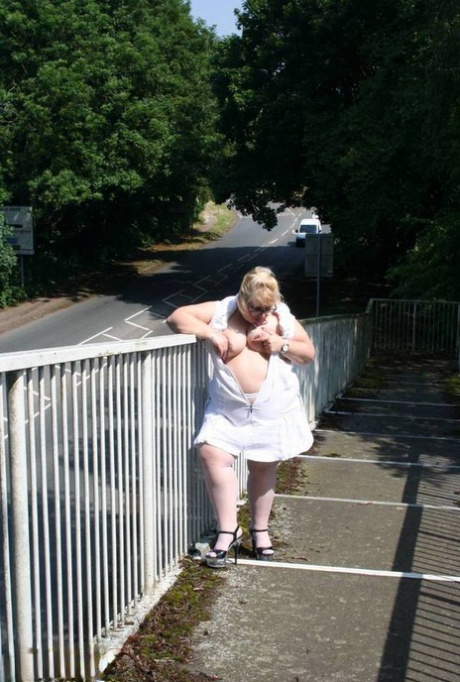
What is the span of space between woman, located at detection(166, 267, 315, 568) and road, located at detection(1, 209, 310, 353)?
52.7ft

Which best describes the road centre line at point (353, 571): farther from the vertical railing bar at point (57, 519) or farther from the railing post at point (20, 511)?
the railing post at point (20, 511)

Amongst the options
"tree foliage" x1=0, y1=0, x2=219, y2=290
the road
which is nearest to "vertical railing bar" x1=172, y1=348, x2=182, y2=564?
the road

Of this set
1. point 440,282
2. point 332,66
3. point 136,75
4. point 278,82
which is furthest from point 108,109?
point 440,282

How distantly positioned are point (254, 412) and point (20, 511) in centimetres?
183

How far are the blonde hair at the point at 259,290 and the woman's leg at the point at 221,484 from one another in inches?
31.8

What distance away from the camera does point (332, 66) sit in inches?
1102

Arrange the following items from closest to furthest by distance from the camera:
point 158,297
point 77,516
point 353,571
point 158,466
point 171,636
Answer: point 77,516 → point 171,636 → point 158,466 → point 353,571 → point 158,297

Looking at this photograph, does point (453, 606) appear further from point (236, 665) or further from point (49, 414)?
point (49, 414)

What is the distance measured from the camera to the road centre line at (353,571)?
4.30 m

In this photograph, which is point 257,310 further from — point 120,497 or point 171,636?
point 171,636

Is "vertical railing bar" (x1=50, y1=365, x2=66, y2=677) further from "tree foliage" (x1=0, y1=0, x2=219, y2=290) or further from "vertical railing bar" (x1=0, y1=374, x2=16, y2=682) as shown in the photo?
"tree foliage" (x1=0, y1=0, x2=219, y2=290)

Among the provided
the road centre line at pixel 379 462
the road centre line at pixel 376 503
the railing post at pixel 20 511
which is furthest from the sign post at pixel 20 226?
the railing post at pixel 20 511

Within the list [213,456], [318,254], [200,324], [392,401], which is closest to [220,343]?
[200,324]

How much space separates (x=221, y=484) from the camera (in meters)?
4.27
